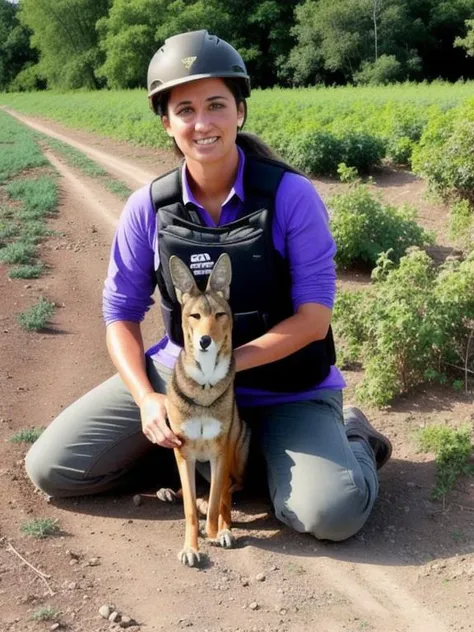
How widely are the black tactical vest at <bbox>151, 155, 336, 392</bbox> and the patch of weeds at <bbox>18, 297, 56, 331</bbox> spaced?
3.24 metres

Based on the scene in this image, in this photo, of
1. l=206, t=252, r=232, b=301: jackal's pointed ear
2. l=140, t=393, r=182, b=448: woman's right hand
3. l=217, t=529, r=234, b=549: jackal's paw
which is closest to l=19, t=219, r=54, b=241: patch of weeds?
l=140, t=393, r=182, b=448: woman's right hand

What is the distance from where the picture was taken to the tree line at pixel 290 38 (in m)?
48.9

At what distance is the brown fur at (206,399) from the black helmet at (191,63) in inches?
35.3

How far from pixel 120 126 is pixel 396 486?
23.7m

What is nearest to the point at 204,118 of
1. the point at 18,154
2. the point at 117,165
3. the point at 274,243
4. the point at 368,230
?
the point at 274,243

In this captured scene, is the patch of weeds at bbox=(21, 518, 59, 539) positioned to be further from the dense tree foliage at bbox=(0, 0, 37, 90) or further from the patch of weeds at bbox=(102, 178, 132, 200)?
the dense tree foliage at bbox=(0, 0, 37, 90)

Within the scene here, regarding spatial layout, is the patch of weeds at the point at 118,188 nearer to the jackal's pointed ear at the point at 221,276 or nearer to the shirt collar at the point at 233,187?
the shirt collar at the point at 233,187

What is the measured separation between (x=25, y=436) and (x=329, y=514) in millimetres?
2078

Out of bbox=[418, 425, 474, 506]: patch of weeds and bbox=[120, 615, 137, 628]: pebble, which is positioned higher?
bbox=[120, 615, 137, 628]: pebble

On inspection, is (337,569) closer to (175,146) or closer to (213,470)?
(213,470)

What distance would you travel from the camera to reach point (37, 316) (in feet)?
23.6

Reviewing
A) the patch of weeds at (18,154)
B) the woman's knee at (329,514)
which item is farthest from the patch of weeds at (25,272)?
the patch of weeds at (18,154)

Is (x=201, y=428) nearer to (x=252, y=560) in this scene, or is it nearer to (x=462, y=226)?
(x=252, y=560)

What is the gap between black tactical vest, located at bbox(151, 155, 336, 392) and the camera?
3.76 m
